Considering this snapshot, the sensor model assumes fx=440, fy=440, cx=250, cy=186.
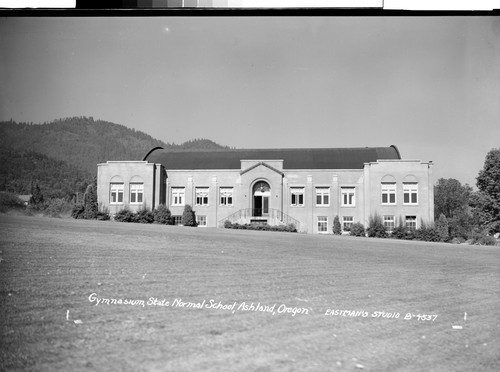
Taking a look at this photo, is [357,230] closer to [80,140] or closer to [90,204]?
[90,204]

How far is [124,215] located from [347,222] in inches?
84.1

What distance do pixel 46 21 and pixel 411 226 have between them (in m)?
3.61

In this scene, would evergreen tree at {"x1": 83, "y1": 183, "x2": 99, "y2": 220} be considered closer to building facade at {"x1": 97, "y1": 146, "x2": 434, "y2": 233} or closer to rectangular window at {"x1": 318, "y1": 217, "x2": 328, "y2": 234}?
building facade at {"x1": 97, "y1": 146, "x2": 434, "y2": 233}

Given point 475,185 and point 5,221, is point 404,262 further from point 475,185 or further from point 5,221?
point 5,221

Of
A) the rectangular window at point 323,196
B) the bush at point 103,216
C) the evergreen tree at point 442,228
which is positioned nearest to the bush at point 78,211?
the bush at point 103,216

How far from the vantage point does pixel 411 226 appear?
13.8 feet

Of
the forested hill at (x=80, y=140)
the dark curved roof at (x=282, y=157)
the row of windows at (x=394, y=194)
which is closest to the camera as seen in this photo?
the forested hill at (x=80, y=140)

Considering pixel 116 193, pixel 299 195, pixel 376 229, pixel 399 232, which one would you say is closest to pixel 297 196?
pixel 299 195

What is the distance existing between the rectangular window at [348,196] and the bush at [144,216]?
1.91m

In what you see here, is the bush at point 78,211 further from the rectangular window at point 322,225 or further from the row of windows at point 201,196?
the rectangular window at point 322,225

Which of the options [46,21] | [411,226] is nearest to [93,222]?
[46,21]

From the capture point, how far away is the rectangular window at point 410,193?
425 centimetres

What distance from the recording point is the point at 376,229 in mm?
4281

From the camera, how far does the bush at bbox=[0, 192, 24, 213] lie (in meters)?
3.53
